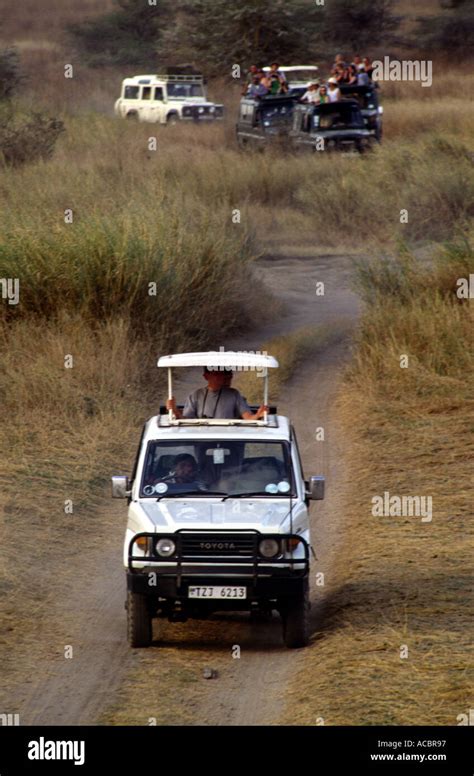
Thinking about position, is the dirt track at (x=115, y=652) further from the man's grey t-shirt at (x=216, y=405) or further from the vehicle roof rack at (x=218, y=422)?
the man's grey t-shirt at (x=216, y=405)

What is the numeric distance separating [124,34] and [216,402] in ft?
175

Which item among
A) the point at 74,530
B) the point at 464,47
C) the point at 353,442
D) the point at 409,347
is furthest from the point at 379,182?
the point at 464,47

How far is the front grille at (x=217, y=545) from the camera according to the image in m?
7.86

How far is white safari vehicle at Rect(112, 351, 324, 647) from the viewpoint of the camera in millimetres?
7836

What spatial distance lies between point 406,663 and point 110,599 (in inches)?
99.3

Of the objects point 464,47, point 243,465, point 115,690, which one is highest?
point 243,465

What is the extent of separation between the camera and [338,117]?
3056 centimetres

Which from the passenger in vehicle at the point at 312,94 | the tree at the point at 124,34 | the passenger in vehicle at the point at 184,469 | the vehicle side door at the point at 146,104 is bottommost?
the tree at the point at 124,34

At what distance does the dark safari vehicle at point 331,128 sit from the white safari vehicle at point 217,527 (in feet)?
72.4

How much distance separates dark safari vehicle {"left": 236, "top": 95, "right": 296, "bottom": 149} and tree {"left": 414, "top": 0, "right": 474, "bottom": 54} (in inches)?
902

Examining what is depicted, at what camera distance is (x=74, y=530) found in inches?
442

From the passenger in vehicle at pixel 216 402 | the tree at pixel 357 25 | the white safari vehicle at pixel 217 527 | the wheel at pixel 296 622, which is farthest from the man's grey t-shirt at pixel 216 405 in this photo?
the tree at pixel 357 25
